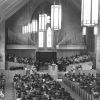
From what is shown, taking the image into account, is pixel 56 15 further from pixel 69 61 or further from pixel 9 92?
pixel 69 61

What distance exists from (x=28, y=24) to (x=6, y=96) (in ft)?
51.3

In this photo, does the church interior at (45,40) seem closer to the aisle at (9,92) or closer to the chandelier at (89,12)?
the aisle at (9,92)

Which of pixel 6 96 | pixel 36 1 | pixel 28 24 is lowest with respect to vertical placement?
pixel 6 96

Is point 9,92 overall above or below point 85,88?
below

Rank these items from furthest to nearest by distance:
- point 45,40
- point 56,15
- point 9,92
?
point 45,40
point 9,92
point 56,15

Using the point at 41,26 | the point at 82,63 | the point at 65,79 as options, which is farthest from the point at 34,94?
the point at 82,63

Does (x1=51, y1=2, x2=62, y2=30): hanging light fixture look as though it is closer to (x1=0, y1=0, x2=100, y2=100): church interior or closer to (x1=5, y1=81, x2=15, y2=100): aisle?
(x1=5, y1=81, x2=15, y2=100): aisle

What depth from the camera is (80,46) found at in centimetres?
3784

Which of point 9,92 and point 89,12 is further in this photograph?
point 9,92

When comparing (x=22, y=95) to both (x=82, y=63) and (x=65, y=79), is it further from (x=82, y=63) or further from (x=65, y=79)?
(x=82, y=63)

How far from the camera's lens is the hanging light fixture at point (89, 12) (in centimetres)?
1410

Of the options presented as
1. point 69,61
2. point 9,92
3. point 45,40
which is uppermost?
point 45,40

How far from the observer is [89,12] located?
46.5 feet

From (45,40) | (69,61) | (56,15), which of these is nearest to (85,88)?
(56,15)
